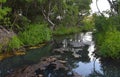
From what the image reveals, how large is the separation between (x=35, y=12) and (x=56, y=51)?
12.2 metres

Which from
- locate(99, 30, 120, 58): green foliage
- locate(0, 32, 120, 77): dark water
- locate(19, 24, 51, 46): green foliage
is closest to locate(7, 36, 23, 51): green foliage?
locate(0, 32, 120, 77): dark water

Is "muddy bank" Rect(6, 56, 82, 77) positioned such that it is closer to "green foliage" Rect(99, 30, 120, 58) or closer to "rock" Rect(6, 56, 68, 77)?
"rock" Rect(6, 56, 68, 77)

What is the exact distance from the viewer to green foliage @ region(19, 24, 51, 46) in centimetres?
3307

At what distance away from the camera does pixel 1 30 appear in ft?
93.4

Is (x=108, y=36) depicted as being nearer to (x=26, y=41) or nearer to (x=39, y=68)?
(x=39, y=68)

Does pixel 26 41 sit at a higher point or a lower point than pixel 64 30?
higher

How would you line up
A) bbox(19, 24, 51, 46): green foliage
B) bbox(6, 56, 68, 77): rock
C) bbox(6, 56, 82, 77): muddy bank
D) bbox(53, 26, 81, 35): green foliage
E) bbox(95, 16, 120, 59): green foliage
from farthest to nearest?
bbox(53, 26, 81, 35): green foliage → bbox(19, 24, 51, 46): green foliage → bbox(95, 16, 120, 59): green foliage → bbox(6, 56, 82, 77): muddy bank → bbox(6, 56, 68, 77): rock

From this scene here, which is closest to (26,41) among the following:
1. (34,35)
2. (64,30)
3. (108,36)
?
(34,35)

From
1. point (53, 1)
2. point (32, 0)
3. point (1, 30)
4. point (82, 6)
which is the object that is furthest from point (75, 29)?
point (1, 30)

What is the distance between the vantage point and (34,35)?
34281 millimetres

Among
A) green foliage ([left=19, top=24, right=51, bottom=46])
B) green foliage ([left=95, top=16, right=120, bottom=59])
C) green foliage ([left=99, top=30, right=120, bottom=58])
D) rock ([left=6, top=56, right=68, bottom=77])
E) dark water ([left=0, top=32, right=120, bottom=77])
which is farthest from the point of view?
green foliage ([left=19, top=24, right=51, bottom=46])

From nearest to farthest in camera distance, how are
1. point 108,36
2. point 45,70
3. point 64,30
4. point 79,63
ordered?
1. point 45,70
2. point 79,63
3. point 108,36
4. point 64,30

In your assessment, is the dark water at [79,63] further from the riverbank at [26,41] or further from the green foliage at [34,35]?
the green foliage at [34,35]

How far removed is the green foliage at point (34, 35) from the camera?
33.1m
